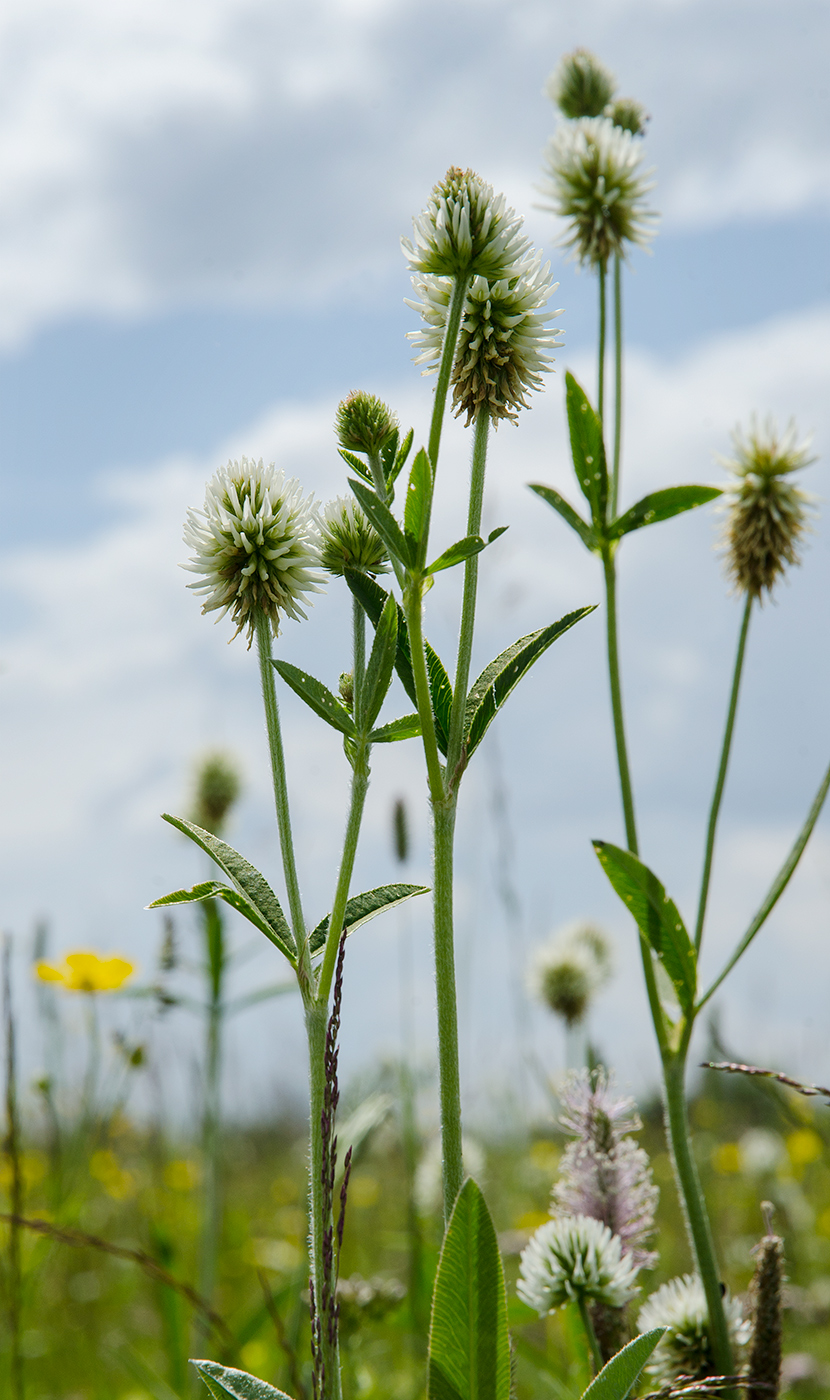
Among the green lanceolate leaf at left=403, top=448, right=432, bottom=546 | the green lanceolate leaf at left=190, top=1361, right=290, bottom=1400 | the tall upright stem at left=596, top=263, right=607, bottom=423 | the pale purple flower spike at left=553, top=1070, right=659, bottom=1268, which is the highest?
the tall upright stem at left=596, top=263, right=607, bottom=423

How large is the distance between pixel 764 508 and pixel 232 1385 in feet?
4.98

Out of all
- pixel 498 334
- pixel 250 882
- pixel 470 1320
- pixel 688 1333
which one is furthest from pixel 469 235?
pixel 688 1333

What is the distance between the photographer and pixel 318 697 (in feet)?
3.79

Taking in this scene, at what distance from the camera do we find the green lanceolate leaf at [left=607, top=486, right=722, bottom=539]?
1.43 m

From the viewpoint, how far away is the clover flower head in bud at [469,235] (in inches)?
44.7

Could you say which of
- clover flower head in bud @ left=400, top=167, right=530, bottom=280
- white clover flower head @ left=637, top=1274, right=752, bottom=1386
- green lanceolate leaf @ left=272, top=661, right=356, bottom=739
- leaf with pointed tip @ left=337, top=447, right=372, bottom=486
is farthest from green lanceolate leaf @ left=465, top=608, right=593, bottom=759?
white clover flower head @ left=637, top=1274, right=752, bottom=1386

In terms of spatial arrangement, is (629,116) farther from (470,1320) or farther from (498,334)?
(470,1320)

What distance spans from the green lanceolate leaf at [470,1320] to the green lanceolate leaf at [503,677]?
46cm

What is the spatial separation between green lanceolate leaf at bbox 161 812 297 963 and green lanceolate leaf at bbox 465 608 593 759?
26 centimetres

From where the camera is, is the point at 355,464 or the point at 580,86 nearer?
the point at 355,464

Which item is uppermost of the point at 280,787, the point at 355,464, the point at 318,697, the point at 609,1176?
the point at 355,464

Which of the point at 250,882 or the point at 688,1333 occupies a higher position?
the point at 250,882

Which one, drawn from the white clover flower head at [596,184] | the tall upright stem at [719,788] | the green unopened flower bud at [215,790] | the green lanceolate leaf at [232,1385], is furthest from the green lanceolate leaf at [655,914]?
the green unopened flower bud at [215,790]

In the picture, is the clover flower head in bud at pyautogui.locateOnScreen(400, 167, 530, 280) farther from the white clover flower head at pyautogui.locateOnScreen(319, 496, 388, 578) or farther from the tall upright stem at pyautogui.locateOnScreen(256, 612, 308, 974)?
the tall upright stem at pyautogui.locateOnScreen(256, 612, 308, 974)
